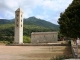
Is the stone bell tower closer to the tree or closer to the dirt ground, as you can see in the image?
the dirt ground

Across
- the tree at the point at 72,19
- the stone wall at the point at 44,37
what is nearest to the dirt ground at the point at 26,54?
the tree at the point at 72,19

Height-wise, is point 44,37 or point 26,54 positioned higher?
point 44,37

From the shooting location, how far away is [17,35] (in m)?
52.9

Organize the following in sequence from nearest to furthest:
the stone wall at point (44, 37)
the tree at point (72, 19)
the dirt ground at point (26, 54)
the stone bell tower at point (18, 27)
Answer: the tree at point (72, 19), the dirt ground at point (26, 54), the stone bell tower at point (18, 27), the stone wall at point (44, 37)

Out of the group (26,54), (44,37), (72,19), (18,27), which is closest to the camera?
(72,19)

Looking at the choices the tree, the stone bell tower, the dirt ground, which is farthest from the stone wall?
the tree

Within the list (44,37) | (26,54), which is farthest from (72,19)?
(44,37)

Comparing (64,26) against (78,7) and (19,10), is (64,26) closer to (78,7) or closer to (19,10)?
(78,7)

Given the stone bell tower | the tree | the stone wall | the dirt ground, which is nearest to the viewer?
the tree

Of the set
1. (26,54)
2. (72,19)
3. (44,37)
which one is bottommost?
(26,54)

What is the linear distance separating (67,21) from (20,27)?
136 feet

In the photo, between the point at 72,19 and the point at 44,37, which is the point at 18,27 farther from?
the point at 72,19

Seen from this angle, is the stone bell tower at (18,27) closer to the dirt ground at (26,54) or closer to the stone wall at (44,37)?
the stone wall at (44,37)

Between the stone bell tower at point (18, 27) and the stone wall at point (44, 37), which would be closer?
the stone bell tower at point (18, 27)
